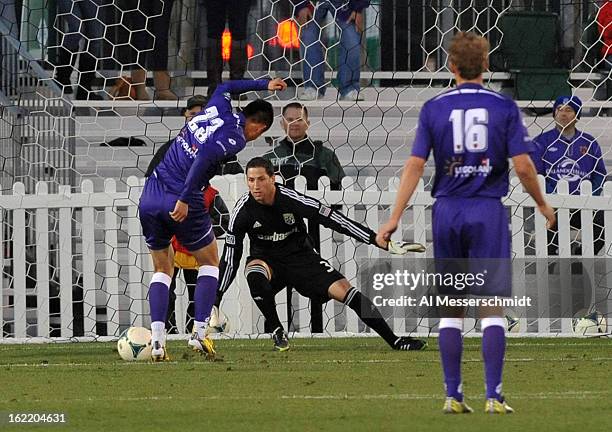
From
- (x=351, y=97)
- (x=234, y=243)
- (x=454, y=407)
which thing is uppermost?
(x=351, y=97)

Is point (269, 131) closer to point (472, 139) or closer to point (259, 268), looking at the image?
point (259, 268)

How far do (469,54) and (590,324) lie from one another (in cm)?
707

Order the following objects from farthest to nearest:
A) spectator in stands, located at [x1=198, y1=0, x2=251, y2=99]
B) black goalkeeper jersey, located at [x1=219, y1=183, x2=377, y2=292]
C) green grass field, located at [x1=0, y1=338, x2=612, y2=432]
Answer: spectator in stands, located at [x1=198, y1=0, x2=251, y2=99], black goalkeeper jersey, located at [x1=219, y1=183, x2=377, y2=292], green grass field, located at [x1=0, y1=338, x2=612, y2=432]

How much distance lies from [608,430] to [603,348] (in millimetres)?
5747

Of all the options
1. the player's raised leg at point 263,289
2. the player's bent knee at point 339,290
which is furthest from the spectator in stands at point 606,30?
the player's raised leg at point 263,289

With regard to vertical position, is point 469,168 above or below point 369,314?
above

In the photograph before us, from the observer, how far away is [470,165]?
7469mm

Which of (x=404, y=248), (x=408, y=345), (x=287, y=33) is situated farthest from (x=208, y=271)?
(x=287, y=33)

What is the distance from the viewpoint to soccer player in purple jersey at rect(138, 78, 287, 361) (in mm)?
10922

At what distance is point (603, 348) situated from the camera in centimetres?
1240

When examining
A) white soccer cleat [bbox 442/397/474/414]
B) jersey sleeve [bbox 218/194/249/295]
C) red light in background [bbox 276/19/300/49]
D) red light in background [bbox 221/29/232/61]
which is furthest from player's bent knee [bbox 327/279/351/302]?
red light in background [bbox 276/19/300/49]

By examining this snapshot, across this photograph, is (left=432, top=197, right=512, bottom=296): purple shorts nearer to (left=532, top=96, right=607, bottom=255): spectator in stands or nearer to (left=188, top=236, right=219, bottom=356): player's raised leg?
(left=188, top=236, right=219, bottom=356): player's raised leg

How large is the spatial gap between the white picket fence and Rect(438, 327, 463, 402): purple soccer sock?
6610mm

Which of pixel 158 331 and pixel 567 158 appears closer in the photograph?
pixel 158 331
